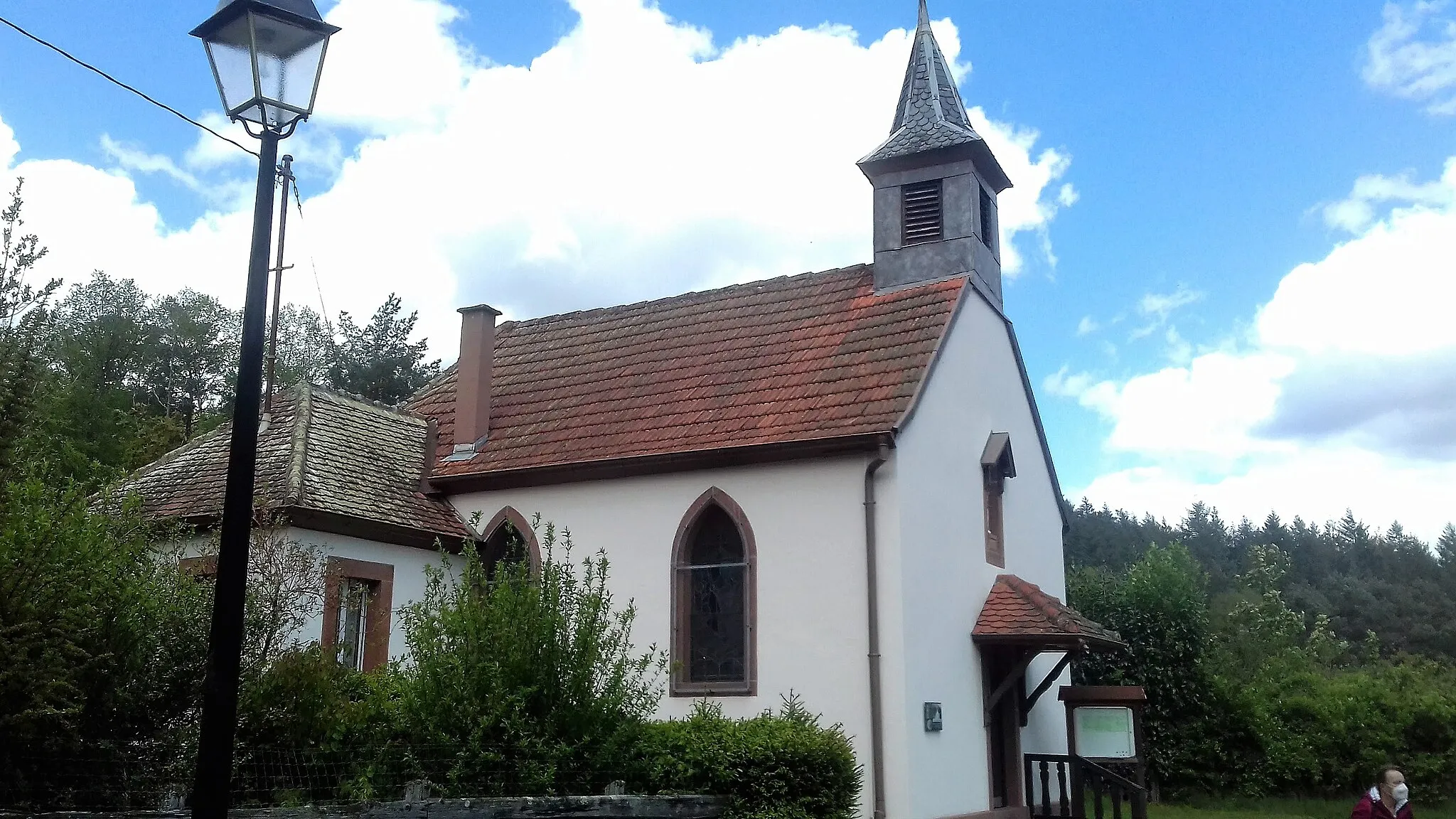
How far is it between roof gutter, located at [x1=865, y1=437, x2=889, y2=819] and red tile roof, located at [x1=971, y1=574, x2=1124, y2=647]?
2.28m

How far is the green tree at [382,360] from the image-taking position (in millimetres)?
44344

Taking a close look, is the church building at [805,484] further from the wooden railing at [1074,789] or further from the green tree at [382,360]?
the green tree at [382,360]

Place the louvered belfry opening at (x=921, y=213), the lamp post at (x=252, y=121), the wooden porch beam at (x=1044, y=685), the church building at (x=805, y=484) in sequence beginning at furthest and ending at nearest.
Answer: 1. the louvered belfry opening at (x=921, y=213)
2. the wooden porch beam at (x=1044, y=685)
3. the church building at (x=805, y=484)
4. the lamp post at (x=252, y=121)

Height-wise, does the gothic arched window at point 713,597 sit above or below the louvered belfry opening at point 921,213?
below

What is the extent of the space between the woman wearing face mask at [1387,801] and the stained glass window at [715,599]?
22.5ft

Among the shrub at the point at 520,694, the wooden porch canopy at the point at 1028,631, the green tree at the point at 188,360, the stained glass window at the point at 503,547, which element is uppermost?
the green tree at the point at 188,360

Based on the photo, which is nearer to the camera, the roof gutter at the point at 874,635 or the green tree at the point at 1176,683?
the roof gutter at the point at 874,635

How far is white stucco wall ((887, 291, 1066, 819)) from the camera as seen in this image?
45.5ft

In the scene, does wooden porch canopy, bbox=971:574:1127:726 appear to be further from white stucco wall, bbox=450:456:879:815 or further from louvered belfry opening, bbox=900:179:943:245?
louvered belfry opening, bbox=900:179:943:245

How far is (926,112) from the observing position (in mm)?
18750

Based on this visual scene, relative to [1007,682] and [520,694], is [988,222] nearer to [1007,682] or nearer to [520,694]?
[1007,682]

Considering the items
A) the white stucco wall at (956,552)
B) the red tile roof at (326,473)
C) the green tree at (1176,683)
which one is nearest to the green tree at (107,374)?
the red tile roof at (326,473)

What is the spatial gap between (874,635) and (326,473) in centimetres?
742

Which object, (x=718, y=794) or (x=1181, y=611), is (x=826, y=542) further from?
(x=1181, y=611)
